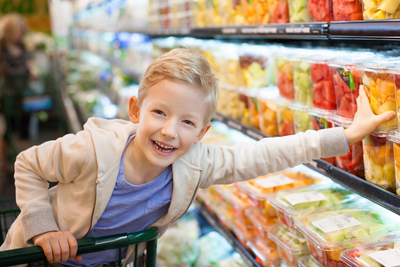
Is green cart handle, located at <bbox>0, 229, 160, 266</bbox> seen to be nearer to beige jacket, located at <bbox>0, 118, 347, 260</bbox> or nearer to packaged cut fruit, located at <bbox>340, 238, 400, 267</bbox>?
beige jacket, located at <bbox>0, 118, 347, 260</bbox>

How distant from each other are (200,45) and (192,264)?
151 cm

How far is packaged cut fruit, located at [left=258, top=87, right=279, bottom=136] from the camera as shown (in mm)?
1958

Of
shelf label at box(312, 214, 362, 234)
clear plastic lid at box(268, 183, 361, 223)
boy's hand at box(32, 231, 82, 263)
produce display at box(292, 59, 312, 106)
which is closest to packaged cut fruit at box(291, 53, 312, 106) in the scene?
produce display at box(292, 59, 312, 106)

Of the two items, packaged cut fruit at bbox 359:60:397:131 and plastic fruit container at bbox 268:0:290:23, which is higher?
plastic fruit container at bbox 268:0:290:23

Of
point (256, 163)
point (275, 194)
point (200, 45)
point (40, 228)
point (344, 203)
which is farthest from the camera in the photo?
point (200, 45)

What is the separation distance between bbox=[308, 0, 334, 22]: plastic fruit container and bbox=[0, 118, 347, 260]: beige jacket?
17.4 inches

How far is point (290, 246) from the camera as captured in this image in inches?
62.8

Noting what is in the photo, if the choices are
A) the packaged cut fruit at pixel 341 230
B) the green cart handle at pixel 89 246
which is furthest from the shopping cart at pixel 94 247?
the packaged cut fruit at pixel 341 230

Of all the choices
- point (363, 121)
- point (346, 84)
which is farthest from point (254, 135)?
point (363, 121)

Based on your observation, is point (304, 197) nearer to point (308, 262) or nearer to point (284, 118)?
point (308, 262)

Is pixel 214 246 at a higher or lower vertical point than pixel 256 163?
lower

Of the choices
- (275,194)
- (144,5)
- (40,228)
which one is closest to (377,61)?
(275,194)

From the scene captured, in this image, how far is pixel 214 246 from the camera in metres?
2.57

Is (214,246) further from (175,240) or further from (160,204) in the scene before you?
(160,204)
